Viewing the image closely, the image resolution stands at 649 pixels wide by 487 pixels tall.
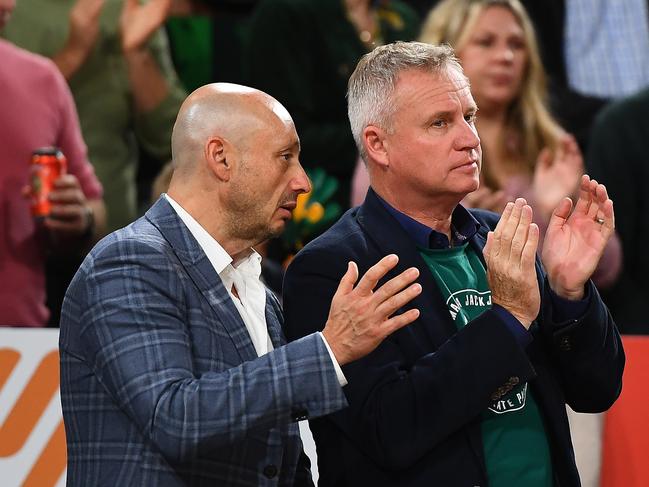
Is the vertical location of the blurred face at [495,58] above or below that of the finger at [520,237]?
below

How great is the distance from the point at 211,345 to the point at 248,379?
20 centimetres

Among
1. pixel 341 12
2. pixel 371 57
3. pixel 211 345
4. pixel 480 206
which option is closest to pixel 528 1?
pixel 341 12

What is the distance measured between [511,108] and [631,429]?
57.7 inches

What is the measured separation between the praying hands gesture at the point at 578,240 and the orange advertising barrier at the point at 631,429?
2.40 ft

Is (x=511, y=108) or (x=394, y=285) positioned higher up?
(x=394, y=285)

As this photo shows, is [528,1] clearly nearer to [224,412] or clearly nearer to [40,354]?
[40,354]

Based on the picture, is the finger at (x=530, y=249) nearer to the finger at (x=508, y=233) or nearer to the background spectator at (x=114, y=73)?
the finger at (x=508, y=233)

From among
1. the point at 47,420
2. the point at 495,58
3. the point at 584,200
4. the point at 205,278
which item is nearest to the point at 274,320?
the point at 205,278

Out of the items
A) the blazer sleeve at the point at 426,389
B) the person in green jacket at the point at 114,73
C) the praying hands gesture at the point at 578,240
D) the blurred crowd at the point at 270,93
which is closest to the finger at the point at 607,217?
the praying hands gesture at the point at 578,240

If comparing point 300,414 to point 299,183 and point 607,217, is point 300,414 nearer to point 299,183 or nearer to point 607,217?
point 299,183

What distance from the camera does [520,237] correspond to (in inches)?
96.4

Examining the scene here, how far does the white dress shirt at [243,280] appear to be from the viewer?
2.53m

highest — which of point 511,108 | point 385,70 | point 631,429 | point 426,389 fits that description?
point 385,70

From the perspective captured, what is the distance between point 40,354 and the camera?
3.34m
